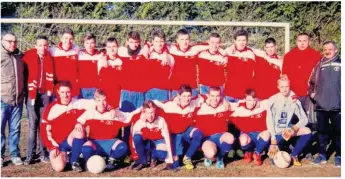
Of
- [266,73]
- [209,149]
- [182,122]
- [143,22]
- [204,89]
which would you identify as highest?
[143,22]

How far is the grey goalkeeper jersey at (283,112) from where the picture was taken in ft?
20.4

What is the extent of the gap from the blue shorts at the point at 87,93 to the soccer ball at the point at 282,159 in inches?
98.5

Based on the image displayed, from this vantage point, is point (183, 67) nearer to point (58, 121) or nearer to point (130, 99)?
point (130, 99)

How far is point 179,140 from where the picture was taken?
6035mm

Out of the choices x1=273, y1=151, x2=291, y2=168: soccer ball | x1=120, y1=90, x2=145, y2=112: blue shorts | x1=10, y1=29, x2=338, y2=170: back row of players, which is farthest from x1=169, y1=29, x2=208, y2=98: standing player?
x1=273, y1=151, x2=291, y2=168: soccer ball

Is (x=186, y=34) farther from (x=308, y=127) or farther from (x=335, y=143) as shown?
(x=335, y=143)

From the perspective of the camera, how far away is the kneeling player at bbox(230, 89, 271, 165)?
20.2 feet

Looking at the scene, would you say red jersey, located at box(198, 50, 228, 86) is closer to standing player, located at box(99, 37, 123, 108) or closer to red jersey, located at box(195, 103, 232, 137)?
red jersey, located at box(195, 103, 232, 137)

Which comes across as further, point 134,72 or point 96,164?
point 134,72

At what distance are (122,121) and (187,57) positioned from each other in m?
1.21

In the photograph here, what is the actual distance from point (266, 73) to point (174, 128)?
4.83 ft

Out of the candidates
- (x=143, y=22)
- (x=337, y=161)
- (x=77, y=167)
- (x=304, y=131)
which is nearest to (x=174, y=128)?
(x=77, y=167)

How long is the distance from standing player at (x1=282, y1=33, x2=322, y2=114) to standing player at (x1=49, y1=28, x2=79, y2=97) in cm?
276

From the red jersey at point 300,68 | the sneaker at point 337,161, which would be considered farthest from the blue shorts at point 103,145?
the sneaker at point 337,161
